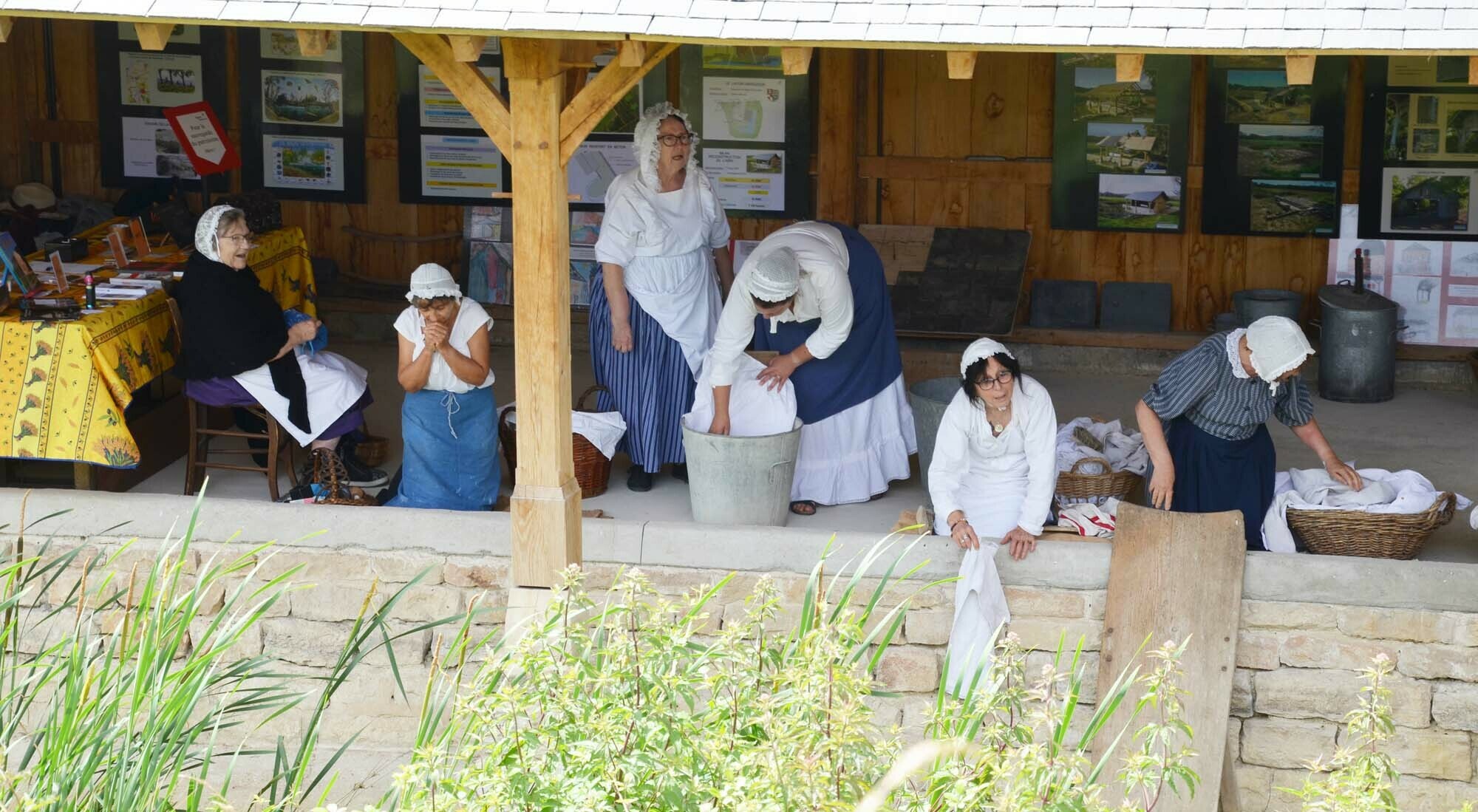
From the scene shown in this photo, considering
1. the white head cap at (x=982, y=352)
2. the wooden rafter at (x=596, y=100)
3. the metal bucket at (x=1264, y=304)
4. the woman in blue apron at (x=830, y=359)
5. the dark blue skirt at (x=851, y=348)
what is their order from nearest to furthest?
the wooden rafter at (x=596, y=100), the white head cap at (x=982, y=352), the woman in blue apron at (x=830, y=359), the dark blue skirt at (x=851, y=348), the metal bucket at (x=1264, y=304)

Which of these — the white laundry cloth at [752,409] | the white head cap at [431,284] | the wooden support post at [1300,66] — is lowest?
the white laundry cloth at [752,409]

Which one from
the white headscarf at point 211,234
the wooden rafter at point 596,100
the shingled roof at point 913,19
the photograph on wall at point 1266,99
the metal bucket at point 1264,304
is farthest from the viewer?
the photograph on wall at point 1266,99

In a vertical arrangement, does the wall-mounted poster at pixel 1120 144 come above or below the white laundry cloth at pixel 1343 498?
above

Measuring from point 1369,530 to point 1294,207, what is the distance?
129 inches

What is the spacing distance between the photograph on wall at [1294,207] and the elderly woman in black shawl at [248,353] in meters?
4.75

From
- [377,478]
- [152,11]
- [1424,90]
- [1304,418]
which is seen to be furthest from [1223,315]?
[152,11]

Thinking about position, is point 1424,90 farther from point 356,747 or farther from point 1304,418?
point 356,747

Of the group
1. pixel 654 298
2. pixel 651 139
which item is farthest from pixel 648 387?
pixel 651 139

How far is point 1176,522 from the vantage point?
5.92 meters

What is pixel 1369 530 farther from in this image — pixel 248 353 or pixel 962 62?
pixel 248 353

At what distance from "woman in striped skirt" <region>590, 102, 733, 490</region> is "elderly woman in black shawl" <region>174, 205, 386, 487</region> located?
1100 millimetres

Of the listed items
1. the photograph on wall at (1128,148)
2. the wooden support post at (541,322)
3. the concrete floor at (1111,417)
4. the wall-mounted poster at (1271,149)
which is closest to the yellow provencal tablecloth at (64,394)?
the concrete floor at (1111,417)

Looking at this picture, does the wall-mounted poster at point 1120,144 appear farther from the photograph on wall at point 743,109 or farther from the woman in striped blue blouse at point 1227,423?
the woman in striped blue blouse at point 1227,423

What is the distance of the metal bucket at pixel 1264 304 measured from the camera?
8.54m
